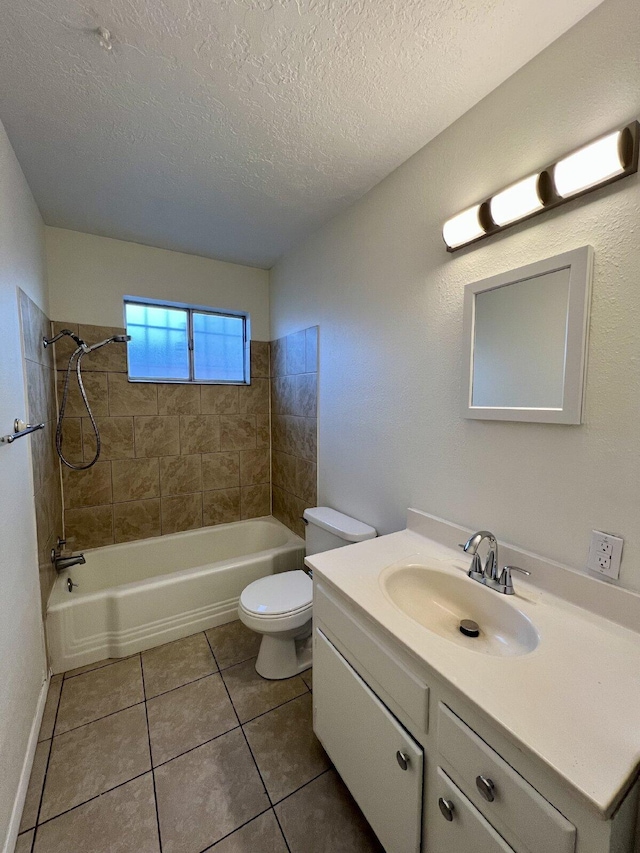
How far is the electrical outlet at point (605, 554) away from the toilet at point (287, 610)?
3.13ft

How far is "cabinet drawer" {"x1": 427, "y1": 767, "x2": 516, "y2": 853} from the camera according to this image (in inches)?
27.0

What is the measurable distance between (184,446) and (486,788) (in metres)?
2.43

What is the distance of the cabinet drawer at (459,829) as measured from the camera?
69cm

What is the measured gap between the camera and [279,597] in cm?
177

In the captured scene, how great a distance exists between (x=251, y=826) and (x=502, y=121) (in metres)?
2.45

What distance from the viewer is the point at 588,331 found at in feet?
3.15

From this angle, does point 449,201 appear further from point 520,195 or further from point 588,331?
point 588,331

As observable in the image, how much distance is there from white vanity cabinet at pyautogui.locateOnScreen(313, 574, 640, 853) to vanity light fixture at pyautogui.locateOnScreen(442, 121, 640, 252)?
1.28 metres

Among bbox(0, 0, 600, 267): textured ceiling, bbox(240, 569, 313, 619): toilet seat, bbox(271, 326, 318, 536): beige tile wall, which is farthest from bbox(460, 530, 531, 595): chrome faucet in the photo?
bbox(0, 0, 600, 267): textured ceiling

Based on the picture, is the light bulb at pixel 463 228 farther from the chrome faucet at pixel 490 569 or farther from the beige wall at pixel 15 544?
the beige wall at pixel 15 544

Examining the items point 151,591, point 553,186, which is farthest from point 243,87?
point 151,591

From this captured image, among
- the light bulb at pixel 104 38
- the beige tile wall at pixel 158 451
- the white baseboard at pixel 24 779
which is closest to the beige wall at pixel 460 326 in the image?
the beige tile wall at pixel 158 451

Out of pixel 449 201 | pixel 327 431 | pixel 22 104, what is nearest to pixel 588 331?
pixel 449 201

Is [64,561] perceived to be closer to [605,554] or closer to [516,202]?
[605,554]
